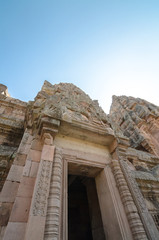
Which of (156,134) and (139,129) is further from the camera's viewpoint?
(139,129)

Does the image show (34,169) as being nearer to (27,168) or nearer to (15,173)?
(27,168)

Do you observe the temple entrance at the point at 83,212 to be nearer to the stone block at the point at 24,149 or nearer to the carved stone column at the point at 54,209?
the carved stone column at the point at 54,209

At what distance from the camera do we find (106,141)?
14.5 ft

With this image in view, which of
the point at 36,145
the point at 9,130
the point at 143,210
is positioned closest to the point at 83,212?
the point at 143,210

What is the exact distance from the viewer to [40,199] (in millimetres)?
2217

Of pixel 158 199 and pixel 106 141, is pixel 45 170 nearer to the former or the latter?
pixel 106 141

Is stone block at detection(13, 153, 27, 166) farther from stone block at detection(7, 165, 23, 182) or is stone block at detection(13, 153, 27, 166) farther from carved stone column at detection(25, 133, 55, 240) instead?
carved stone column at detection(25, 133, 55, 240)

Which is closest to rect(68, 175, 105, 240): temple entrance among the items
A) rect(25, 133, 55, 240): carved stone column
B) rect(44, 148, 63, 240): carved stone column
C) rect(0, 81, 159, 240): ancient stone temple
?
rect(0, 81, 159, 240): ancient stone temple

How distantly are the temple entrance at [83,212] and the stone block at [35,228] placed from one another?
2971mm

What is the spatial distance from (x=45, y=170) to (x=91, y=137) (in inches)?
79.9

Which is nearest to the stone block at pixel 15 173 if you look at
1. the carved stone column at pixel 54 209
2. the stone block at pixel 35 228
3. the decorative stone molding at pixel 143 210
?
the carved stone column at pixel 54 209

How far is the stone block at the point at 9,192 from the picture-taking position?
7.52 ft

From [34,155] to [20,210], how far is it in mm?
1151

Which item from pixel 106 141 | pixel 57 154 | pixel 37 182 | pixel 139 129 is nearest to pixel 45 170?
pixel 37 182
